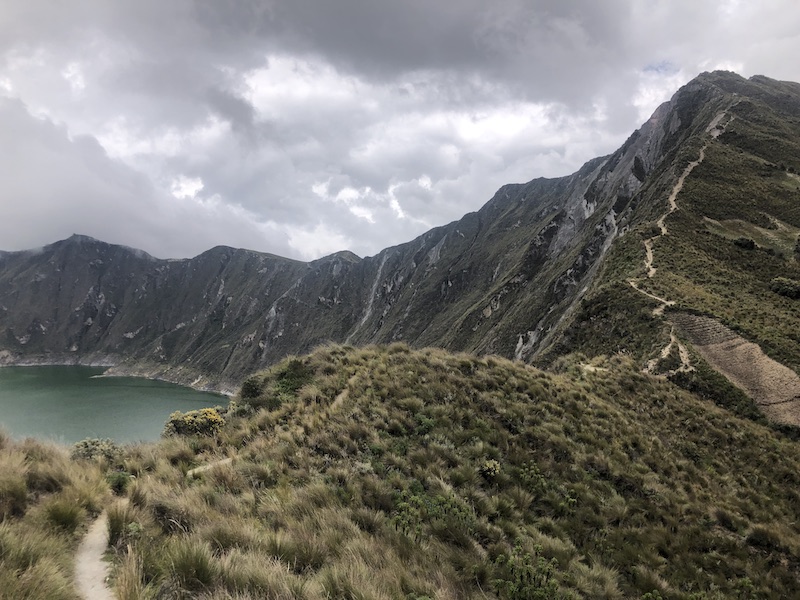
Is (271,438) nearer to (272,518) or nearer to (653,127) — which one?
(272,518)

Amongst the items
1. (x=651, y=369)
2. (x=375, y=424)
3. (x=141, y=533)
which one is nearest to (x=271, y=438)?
(x=375, y=424)

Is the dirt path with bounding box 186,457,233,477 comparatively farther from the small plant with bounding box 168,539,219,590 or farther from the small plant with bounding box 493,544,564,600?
the small plant with bounding box 493,544,564,600

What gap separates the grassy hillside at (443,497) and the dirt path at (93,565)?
21 centimetres

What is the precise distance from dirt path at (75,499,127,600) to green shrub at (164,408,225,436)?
6418 mm

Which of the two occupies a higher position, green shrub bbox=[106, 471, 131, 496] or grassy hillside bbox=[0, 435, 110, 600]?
grassy hillside bbox=[0, 435, 110, 600]

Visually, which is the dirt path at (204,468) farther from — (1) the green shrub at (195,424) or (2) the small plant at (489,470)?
(2) the small plant at (489,470)

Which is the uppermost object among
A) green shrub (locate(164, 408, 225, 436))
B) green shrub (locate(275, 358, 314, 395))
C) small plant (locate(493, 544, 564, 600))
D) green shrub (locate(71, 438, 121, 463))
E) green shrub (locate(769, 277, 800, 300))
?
green shrub (locate(769, 277, 800, 300))

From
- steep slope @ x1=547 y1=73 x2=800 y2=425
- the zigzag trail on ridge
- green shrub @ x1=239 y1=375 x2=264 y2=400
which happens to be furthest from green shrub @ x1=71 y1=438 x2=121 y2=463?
steep slope @ x1=547 y1=73 x2=800 y2=425

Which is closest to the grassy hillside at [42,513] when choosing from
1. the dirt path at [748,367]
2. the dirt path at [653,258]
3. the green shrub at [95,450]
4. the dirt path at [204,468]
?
the green shrub at [95,450]

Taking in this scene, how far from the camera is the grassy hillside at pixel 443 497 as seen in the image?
5211 millimetres

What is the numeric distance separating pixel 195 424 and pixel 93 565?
7893mm

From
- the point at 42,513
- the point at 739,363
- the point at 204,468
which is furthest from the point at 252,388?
the point at 739,363

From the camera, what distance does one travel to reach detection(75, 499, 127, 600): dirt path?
4273 millimetres

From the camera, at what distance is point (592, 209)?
10056 centimetres
